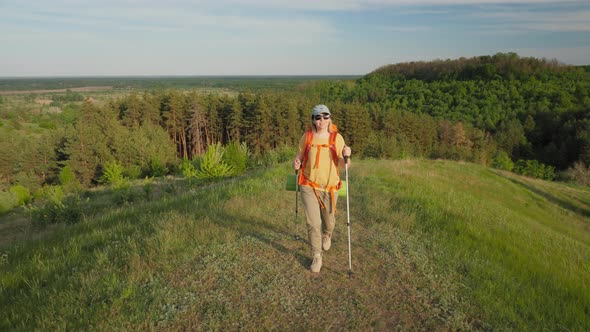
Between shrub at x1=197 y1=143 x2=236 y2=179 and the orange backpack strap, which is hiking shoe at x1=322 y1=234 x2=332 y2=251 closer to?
the orange backpack strap

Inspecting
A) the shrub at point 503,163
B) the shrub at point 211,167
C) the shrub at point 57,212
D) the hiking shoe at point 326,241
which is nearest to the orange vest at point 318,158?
the hiking shoe at point 326,241

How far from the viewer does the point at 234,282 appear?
4301 millimetres

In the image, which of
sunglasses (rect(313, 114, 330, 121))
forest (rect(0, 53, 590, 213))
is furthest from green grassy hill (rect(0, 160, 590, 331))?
forest (rect(0, 53, 590, 213))

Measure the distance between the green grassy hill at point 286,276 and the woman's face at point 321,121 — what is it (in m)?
2.17

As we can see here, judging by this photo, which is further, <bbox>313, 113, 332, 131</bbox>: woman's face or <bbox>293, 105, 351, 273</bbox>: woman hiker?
<bbox>293, 105, 351, 273</bbox>: woman hiker

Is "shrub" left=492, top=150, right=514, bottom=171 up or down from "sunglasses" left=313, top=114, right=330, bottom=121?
down

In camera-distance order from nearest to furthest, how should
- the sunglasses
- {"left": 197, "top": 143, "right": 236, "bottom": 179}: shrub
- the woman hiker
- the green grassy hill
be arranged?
the green grassy hill
the sunglasses
the woman hiker
{"left": 197, "top": 143, "right": 236, "bottom": 179}: shrub

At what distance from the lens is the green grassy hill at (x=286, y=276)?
359 cm

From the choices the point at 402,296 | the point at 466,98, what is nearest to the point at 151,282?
the point at 402,296

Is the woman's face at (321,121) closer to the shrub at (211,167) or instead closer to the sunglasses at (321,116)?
the sunglasses at (321,116)

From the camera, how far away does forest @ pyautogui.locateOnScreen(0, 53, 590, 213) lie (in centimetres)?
4459

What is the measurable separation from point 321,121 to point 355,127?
5186 centimetres

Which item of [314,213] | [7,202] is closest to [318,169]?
[314,213]

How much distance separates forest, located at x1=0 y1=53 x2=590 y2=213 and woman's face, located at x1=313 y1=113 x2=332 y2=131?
750 inches
